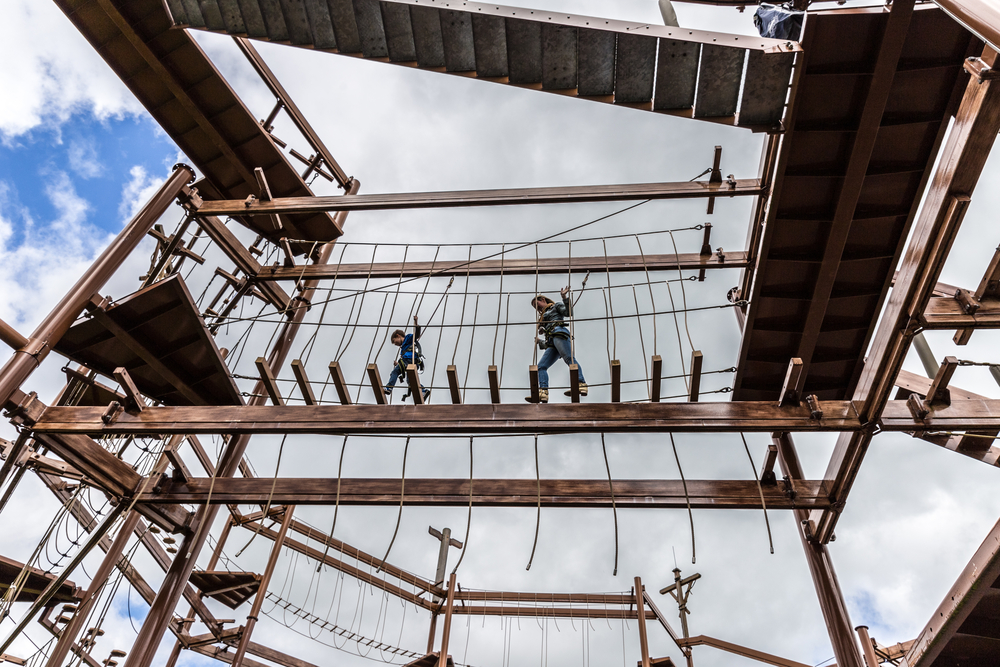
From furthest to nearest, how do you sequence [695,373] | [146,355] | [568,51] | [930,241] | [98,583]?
[98,583]
[146,355]
[568,51]
[695,373]
[930,241]

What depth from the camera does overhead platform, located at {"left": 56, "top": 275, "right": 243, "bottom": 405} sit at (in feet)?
25.8

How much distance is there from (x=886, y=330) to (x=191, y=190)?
9254 mm

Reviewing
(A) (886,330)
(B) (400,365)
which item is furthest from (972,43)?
(B) (400,365)

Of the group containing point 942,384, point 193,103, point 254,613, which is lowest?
point 254,613

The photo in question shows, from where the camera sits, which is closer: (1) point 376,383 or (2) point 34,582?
(1) point 376,383

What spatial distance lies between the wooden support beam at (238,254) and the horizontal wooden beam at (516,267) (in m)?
0.28

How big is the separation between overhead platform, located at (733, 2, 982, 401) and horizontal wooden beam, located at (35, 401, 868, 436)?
6.77ft

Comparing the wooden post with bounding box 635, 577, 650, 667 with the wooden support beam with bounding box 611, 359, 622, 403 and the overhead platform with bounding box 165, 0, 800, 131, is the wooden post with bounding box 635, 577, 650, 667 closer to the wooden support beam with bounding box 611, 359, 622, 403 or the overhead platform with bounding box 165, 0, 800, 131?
the wooden support beam with bounding box 611, 359, 622, 403

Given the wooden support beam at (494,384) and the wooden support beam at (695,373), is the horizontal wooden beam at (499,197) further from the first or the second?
A: the wooden support beam at (494,384)

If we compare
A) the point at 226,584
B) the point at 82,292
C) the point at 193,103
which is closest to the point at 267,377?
the point at 82,292

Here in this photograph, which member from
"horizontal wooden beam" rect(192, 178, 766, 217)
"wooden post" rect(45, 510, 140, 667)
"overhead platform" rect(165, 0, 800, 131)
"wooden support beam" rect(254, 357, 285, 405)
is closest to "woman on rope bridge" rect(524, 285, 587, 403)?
"horizontal wooden beam" rect(192, 178, 766, 217)

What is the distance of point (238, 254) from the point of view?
1066cm

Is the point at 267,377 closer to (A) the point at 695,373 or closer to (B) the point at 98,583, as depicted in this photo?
(A) the point at 695,373

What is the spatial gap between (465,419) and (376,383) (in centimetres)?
107
